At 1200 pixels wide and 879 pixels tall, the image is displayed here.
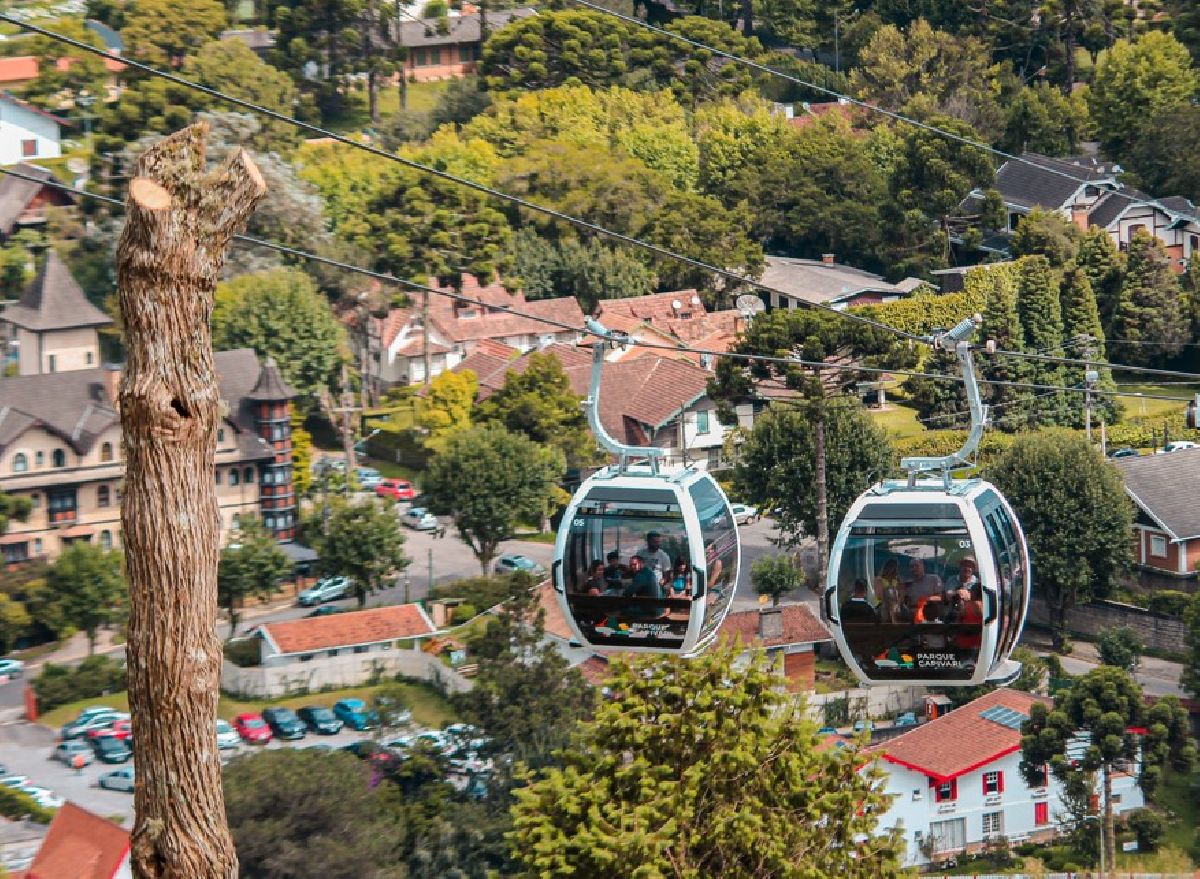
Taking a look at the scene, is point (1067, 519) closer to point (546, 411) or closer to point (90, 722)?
point (546, 411)

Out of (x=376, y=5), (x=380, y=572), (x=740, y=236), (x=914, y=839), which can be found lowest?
(x=914, y=839)

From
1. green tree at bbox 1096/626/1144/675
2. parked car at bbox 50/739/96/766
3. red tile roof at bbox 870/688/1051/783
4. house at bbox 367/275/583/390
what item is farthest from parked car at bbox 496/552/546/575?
green tree at bbox 1096/626/1144/675

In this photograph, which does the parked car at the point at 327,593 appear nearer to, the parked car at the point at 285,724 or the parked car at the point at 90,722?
the parked car at the point at 285,724

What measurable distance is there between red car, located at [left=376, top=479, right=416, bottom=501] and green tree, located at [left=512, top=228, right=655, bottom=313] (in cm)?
1234

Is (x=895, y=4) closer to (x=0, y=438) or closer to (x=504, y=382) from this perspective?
(x=504, y=382)

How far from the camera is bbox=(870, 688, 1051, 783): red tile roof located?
133 feet

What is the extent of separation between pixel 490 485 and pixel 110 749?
12.8 m

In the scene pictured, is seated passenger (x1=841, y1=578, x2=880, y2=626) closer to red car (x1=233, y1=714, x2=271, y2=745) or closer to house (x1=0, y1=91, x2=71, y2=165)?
red car (x1=233, y1=714, x2=271, y2=745)

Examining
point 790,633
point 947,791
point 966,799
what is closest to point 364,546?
point 790,633

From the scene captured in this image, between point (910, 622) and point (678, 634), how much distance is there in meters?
1.65

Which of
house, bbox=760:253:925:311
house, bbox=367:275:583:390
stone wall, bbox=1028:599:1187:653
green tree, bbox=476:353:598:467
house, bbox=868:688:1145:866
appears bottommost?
house, bbox=868:688:1145:866

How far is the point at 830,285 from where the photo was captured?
68.4 metres

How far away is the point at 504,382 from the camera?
5906 centimetres

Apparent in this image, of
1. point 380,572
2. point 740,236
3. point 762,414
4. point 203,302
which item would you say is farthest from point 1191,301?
point 203,302
